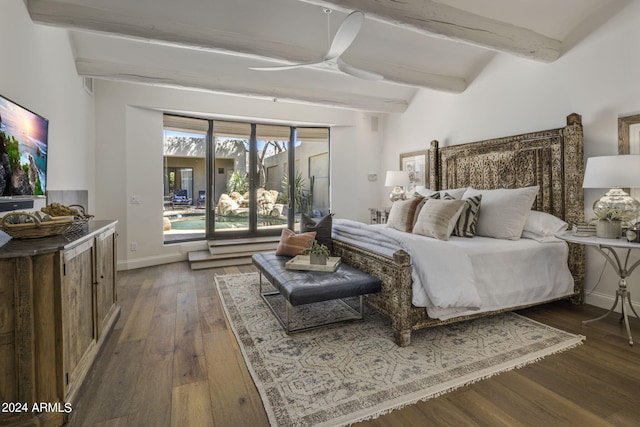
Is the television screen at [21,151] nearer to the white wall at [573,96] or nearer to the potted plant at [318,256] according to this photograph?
the potted plant at [318,256]

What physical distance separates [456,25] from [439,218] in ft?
6.07

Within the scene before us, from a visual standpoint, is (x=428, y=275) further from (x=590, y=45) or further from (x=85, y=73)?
(x=85, y=73)

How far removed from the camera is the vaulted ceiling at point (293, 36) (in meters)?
2.84

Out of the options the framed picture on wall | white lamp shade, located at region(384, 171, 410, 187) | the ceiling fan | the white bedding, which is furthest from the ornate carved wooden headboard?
the ceiling fan

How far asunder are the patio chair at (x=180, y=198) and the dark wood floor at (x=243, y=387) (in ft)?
9.80

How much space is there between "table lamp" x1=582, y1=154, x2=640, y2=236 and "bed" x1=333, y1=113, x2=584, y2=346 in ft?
1.15

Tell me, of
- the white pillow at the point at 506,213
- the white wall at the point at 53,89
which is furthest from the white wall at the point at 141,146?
the white pillow at the point at 506,213

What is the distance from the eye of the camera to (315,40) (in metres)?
3.73

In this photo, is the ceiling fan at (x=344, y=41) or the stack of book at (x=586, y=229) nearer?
the ceiling fan at (x=344, y=41)

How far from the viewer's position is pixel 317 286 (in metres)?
2.43

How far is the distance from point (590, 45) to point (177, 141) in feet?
18.4

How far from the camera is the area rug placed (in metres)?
→ 1.73

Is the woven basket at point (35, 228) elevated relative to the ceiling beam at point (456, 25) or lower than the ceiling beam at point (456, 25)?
lower

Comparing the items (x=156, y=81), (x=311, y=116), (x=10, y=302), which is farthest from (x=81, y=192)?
(x=311, y=116)
